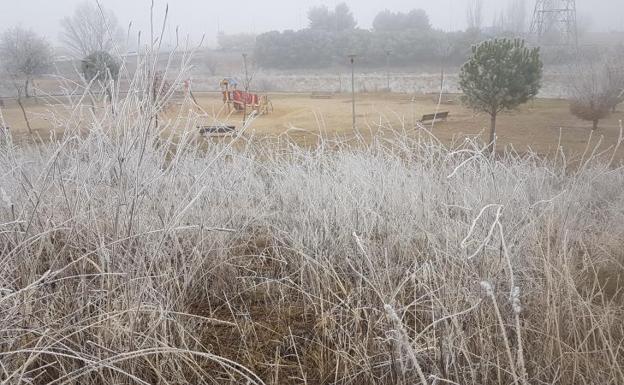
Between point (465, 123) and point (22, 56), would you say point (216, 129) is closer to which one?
point (465, 123)

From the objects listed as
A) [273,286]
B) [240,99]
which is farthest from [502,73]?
[273,286]

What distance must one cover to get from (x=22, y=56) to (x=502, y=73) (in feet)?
31.5

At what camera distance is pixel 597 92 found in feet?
25.7

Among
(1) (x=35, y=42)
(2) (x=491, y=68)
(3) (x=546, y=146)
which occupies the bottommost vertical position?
(3) (x=546, y=146)

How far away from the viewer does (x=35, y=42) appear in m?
11.0

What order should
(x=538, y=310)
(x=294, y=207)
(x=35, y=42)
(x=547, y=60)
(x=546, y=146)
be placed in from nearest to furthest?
(x=538, y=310) < (x=294, y=207) < (x=546, y=146) < (x=35, y=42) < (x=547, y=60)

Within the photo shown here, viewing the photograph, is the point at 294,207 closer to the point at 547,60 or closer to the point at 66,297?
the point at 66,297

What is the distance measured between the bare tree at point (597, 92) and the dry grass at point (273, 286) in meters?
6.70

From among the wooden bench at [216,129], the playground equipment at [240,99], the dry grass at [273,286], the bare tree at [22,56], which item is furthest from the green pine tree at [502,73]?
the bare tree at [22,56]

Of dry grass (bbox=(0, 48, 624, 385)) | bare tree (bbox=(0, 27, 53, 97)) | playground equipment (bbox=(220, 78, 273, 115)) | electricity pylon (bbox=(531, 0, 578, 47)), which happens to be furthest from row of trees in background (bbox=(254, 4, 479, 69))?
dry grass (bbox=(0, 48, 624, 385))

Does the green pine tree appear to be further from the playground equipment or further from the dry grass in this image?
the dry grass

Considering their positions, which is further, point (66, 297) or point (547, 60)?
point (547, 60)

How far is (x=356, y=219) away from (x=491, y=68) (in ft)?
21.0

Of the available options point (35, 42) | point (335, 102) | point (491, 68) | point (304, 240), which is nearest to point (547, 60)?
point (335, 102)
